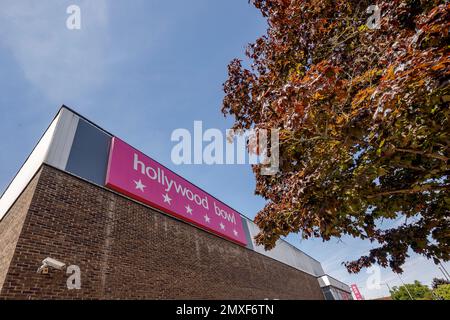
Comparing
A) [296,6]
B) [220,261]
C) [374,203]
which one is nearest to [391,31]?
[296,6]

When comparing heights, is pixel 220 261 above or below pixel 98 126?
below

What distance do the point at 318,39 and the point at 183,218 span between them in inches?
338

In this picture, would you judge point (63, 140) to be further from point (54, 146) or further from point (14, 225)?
point (14, 225)

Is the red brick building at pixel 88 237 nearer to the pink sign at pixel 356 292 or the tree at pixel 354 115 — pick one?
the tree at pixel 354 115

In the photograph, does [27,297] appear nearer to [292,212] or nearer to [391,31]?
[292,212]

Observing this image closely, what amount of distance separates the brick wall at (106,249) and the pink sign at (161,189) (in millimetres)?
413

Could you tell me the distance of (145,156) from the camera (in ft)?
32.0

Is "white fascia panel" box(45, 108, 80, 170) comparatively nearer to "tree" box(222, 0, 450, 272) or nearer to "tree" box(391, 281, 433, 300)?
"tree" box(222, 0, 450, 272)

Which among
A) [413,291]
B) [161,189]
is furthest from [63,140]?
[413,291]

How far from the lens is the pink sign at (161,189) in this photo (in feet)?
27.0

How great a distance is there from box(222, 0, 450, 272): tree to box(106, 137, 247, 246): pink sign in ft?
16.3

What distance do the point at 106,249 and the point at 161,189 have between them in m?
3.46

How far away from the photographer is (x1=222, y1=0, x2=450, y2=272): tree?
2492 mm
